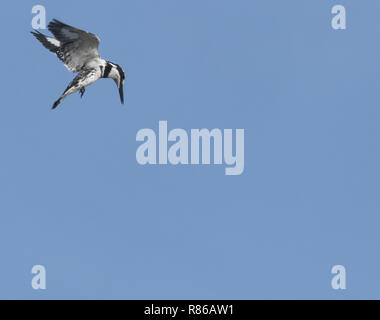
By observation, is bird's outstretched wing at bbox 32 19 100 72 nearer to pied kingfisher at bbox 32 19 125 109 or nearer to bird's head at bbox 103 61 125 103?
pied kingfisher at bbox 32 19 125 109

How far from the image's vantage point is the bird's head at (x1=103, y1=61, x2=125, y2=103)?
28.6 m

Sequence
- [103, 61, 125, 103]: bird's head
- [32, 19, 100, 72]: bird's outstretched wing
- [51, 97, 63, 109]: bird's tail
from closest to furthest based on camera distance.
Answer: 1. [51, 97, 63, 109]: bird's tail
2. [32, 19, 100, 72]: bird's outstretched wing
3. [103, 61, 125, 103]: bird's head

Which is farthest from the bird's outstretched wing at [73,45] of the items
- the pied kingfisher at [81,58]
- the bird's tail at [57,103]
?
the bird's tail at [57,103]

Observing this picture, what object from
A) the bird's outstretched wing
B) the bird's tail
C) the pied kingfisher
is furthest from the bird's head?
the bird's tail

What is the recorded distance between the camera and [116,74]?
29000 mm

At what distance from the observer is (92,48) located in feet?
91.0

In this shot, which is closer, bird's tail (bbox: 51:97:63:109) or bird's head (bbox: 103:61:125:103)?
bird's tail (bbox: 51:97:63:109)

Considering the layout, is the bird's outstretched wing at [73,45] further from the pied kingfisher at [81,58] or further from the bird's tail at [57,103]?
the bird's tail at [57,103]

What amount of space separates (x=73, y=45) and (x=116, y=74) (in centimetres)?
206

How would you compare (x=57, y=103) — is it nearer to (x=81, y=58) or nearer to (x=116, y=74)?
(x=81, y=58)

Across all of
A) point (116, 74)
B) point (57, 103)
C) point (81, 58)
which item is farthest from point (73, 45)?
point (57, 103)

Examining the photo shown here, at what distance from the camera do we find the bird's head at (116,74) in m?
28.6
